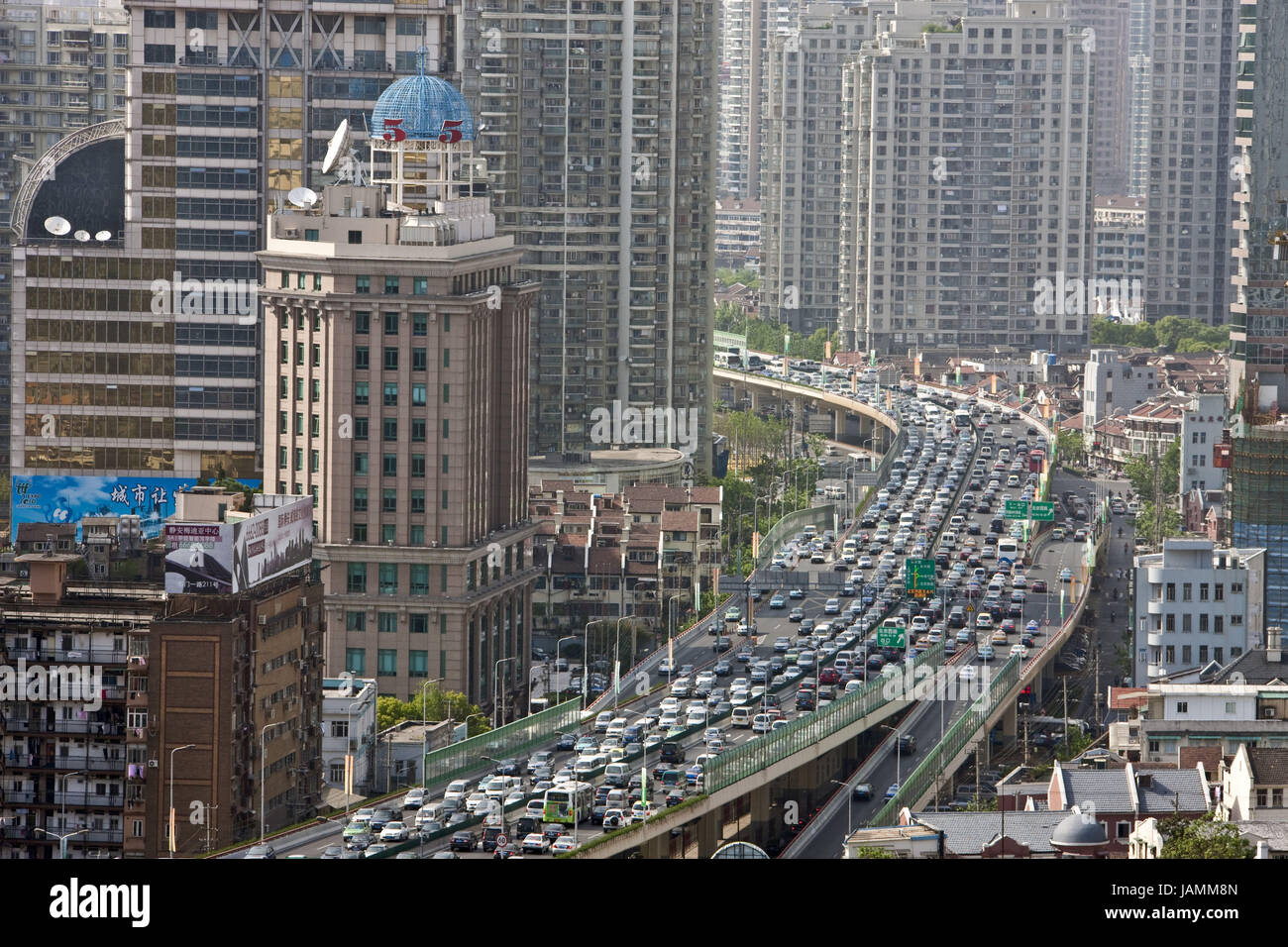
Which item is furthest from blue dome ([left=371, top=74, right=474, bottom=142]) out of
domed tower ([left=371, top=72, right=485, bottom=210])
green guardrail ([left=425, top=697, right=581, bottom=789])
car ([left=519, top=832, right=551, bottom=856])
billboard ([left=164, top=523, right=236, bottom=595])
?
car ([left=519, top=832, right=551, bottom=856])

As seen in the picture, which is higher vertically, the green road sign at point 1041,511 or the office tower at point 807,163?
the office tower at point 807,163

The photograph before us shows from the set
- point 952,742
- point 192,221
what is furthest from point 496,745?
point 192,221

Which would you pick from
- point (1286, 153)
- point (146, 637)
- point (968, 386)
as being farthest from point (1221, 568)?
point (968, 386)

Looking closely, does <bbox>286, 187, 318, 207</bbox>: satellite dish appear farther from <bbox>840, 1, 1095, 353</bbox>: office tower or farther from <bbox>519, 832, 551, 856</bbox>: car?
<bbox>840, 1, 1095, 353</bbox>: office tower

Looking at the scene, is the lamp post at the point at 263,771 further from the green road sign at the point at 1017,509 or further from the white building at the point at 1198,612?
the green road sign at the point at 1017,509

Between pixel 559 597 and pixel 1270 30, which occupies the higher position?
pixel 1270 30

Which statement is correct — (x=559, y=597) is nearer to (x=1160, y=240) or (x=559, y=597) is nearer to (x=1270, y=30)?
(x=1270, y=30)

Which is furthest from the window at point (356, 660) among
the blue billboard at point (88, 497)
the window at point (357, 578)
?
the blue billboard at point (88, 497)
